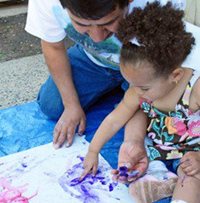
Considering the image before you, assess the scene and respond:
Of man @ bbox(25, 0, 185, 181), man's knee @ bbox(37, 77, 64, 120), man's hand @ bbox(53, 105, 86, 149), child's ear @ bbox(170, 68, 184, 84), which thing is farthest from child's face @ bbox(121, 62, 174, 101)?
man's knee @ bbox(37, 77, 64, 120)

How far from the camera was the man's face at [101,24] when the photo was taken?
1.08m

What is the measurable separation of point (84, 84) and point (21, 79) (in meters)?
0.47

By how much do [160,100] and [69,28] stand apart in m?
0.37

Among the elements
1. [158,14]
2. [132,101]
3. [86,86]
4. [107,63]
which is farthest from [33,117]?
Result: [158,14]

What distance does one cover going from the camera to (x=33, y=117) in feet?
5.41

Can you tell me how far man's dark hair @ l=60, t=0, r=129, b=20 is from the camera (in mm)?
1012

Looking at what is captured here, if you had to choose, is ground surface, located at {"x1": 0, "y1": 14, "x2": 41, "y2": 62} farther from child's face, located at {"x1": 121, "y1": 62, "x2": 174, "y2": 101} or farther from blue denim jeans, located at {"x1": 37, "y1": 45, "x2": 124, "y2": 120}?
child's face, located at {"x1": 121, "y1": 62, "x2": 174, "y2": 101}

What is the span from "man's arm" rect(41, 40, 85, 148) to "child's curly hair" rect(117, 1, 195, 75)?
1.41 ft

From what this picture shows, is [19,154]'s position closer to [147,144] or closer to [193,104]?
[147,144]

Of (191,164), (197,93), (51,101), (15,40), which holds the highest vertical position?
(197,93)

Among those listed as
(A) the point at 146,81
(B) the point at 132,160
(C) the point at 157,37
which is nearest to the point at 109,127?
(B) the point at 132,160

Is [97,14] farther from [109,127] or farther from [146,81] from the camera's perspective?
[109,127]

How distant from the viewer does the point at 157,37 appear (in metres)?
1.06

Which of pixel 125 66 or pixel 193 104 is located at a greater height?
pixel 125 66
